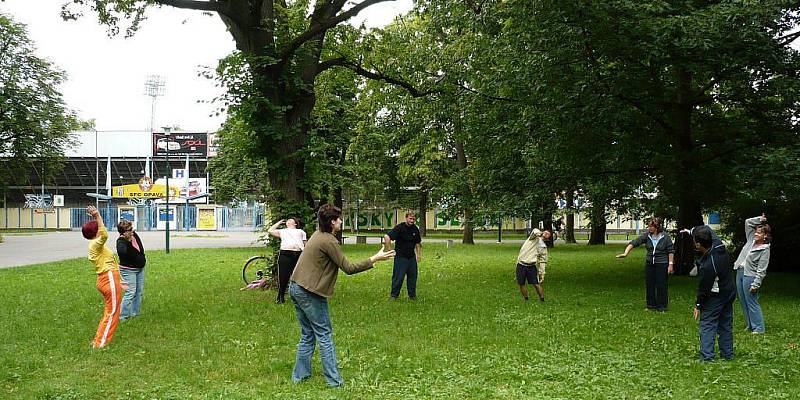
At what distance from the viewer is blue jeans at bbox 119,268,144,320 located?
1074cm

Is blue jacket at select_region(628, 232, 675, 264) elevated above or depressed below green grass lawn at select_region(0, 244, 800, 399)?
above

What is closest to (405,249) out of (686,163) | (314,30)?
(314,30)

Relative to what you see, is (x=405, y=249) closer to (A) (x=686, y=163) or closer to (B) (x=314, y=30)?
(B) (x=314, y=30)

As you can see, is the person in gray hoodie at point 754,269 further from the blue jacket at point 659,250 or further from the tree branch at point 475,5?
the tree branch at point 475,5

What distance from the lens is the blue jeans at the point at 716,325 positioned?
7.91 metres

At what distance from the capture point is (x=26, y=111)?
38375mm

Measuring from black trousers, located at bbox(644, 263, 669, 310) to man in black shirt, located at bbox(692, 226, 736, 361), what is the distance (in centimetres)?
397

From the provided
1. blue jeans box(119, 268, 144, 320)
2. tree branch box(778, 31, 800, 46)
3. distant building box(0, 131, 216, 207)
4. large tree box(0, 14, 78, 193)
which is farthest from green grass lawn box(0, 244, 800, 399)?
distant building box(0, 131, 216, 207)

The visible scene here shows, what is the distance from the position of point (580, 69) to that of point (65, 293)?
1155cm

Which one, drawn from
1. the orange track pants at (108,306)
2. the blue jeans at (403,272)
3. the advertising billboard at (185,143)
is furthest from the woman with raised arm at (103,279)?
the advertising billboard at (185,143)

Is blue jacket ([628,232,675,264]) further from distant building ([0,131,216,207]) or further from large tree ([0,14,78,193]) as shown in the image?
distant building ([0,131,216,207])

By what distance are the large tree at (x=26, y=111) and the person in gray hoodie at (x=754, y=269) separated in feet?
121

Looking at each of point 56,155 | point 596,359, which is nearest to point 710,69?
point 596,359

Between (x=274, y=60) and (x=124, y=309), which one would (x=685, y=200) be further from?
(x=124, y=309)
